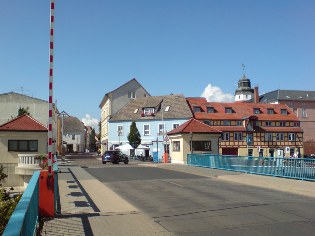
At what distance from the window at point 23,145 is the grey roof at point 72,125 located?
92.3m

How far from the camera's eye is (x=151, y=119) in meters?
66.2

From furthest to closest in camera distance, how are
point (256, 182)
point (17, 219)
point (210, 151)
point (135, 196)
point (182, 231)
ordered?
point (210, 151) → point (256, 182) → point (135, 196) → point (182, 231) → point (17, 219)

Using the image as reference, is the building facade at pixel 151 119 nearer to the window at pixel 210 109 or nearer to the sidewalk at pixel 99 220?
the window at pixel 210 109

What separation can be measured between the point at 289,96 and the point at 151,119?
37.4 metres

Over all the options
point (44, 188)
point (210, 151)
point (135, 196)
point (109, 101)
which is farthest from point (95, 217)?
point (109, 101)

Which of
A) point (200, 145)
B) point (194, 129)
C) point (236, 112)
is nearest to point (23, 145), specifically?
point (194, 129)

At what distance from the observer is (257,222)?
29.8 feet

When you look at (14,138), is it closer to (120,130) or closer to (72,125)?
(120,130)

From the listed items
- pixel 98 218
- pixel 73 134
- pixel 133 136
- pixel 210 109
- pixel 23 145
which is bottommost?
pixel 98 218

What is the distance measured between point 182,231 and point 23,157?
23654 mm

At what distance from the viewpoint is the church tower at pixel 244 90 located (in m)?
123

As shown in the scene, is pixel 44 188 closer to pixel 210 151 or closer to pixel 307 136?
pixel 210 151

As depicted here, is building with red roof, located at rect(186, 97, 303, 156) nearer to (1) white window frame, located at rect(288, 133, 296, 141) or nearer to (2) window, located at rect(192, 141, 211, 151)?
(1) white window frame, located at rect(288, 133, 296, 141)

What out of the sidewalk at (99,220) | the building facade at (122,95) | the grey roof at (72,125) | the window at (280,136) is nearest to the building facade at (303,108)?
the window at (280,136)
